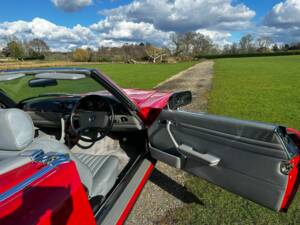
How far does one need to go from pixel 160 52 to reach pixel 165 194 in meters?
59.9

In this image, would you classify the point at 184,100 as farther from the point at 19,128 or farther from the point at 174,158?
the point at 19,128

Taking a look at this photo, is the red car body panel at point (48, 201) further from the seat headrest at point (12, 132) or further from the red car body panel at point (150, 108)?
the red car body panel at point (150, 108)

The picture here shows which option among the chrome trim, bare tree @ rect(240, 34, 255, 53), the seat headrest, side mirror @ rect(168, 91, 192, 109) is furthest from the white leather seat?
bare tree @ rect(240, 34, 255, 53)

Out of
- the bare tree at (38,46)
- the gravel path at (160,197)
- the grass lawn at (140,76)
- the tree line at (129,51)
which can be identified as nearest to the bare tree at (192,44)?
the tree line at (129,51)

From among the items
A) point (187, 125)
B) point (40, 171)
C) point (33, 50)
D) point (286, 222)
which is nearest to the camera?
point (40, 171)

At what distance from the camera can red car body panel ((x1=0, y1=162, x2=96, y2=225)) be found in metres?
1.19

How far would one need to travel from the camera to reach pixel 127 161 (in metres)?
3.10

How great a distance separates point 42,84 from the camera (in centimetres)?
316

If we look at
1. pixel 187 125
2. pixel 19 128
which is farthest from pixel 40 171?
pixel 187 125

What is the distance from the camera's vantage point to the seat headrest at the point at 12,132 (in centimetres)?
161

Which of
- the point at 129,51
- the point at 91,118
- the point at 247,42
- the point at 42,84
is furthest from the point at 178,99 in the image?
the point at 247,42

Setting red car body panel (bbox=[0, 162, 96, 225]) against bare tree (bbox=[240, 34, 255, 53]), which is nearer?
red car body panel (bbox=[0, 162, 96, 225])

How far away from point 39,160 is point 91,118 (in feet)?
5.27

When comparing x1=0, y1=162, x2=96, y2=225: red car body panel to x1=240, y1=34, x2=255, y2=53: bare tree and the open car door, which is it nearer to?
the open car door
